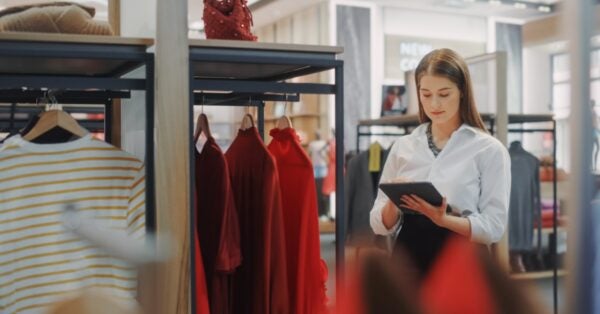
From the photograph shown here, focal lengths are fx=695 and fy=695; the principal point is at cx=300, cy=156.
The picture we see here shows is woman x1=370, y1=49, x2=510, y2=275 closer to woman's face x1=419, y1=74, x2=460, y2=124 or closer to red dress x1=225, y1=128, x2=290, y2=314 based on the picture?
woman's face x1=419, y1=74, x2=460, y2=124

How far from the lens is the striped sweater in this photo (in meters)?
1.45

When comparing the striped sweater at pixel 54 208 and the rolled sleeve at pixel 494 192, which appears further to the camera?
the rolled sleeve at pixel 494 192

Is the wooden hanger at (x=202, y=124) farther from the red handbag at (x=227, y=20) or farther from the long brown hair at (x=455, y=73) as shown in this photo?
the long brown hair at (x=455, y=73)

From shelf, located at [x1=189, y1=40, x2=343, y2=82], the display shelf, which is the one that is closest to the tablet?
shelf, located at [x1=189, y1=40, x2=343, y2=82]

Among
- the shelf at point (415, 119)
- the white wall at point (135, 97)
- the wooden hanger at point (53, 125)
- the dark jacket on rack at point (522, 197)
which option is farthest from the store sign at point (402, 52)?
the wooden hanger at point (53, 125)

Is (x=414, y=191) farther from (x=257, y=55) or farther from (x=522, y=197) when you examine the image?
(x=522, y=197)

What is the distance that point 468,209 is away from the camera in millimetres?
1969

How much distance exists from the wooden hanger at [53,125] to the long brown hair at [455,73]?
0.96m

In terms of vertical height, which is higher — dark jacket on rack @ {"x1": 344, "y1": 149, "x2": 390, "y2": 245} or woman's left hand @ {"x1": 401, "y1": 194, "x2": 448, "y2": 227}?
woman's left hand @ {"x1": 401, "y1": 194, "x2": 448, "y2": 227}

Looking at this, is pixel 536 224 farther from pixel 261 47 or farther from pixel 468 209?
pixel 261 47

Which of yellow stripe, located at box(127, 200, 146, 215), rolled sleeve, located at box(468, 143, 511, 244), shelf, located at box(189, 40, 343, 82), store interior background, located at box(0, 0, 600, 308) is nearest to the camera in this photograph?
yellow stripe, located at box(127, 200, 146, 215)

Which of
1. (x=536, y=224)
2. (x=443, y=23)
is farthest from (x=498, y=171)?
(x=443, y=23)

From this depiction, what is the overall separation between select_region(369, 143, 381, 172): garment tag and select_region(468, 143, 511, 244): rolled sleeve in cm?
292

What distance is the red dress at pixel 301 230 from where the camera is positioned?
194 centimetres
